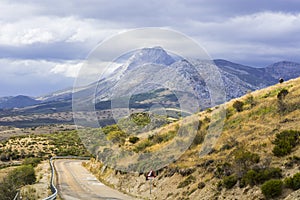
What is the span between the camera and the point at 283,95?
130 feet

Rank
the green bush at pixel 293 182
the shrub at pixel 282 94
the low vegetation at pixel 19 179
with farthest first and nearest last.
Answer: the shrub at pixel 282 94 → the low vegetation at pixel 19 179 → the green bush at pixel 293 182

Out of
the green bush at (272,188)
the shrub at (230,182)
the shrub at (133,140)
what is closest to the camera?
the green bush at (272,188)

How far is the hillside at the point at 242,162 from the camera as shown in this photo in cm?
2267

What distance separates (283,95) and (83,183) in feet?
75.7

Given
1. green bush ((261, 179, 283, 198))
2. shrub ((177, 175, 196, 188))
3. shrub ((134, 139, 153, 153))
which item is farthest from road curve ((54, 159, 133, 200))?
green bush ((261, 179, 283, 198))

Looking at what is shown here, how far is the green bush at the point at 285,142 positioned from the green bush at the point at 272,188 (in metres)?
4.41

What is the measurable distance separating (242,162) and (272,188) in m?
4.73

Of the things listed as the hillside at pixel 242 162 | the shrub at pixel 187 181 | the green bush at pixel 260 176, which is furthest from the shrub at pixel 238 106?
the green bush at pixel 260 176

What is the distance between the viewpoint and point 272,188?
67.5ft

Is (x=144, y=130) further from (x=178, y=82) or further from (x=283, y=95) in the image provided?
(x=283, y=95)

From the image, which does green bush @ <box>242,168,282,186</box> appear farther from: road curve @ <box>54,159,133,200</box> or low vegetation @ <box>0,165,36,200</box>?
low vegetation @ <box>0,165,36,200</box>

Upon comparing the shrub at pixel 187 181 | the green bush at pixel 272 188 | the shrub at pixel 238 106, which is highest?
the shrub at pixel 238 106

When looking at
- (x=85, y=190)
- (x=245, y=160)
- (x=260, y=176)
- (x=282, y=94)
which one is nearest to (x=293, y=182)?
(x=260, y=176)

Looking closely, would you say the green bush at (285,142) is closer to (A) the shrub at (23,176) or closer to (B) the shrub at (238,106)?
(B) the shrub at (238,106)
